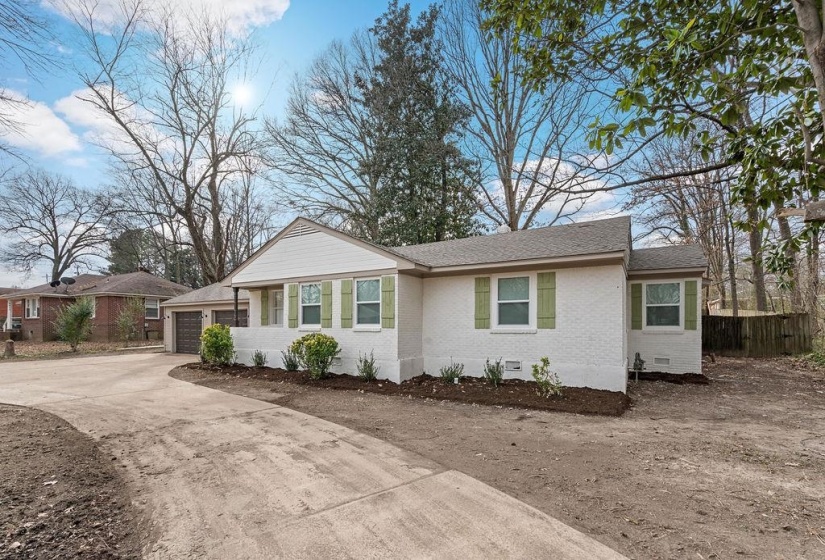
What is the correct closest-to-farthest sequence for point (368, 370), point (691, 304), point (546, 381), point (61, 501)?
1. point (61, 501)
2. point (546, 381)
3. point (368, 370)
4. point (691, 304)

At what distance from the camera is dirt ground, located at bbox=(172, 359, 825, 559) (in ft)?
10.4

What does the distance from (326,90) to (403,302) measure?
17.2 metres

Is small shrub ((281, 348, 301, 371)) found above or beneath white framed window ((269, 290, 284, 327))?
beneath

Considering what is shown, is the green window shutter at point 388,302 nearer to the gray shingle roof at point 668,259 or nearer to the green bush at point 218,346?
the green bush at point 218,346

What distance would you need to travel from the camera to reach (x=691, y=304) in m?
10.4

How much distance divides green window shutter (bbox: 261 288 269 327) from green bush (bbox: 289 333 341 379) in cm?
350

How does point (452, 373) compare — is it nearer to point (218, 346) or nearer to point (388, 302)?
point (388, 302)

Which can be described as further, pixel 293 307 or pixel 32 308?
pixel 32 308

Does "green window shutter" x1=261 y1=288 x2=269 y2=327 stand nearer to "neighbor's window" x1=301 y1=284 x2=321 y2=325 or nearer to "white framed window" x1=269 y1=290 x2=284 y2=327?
"white framed window" x1=269 y1=290 x2=284 y2=327

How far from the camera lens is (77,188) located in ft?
106

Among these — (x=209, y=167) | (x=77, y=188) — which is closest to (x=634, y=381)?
(x=209, y=167)

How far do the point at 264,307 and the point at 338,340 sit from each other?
4.17m

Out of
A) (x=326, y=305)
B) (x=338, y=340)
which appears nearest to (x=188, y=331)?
(x=326, y=305)

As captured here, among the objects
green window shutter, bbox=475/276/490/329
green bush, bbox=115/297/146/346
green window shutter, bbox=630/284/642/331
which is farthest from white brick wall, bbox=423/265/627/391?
green bush, bbox=115/297/146/346
